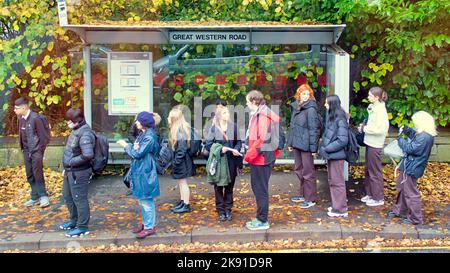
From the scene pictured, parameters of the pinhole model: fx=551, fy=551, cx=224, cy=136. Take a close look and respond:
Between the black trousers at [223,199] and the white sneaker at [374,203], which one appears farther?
the white sneaker at [374,203]

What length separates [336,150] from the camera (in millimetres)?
7535

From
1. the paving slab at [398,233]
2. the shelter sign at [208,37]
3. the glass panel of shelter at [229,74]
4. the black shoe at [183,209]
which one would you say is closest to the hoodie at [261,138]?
the black shoe at [183,209]

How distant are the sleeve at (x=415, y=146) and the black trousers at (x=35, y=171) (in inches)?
210

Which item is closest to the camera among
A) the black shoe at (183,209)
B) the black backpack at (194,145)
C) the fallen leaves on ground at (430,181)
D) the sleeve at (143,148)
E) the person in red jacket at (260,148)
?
the sleeve at (143,148)

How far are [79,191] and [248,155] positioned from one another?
219cm

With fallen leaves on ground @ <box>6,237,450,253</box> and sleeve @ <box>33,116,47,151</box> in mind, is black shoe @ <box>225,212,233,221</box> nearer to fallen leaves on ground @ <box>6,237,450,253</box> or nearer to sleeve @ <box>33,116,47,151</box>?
fallen leaves on ground @ <box>6,237,450,253</box>

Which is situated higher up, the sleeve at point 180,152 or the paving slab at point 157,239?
the sleeve at point 180,152

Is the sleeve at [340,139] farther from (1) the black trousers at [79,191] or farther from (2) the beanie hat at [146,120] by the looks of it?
(1) the black trousers at [79,191]

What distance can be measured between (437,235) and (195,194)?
12.6ft

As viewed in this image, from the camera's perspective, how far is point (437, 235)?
6965mm

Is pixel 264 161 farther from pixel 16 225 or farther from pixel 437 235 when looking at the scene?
pixel 16 225

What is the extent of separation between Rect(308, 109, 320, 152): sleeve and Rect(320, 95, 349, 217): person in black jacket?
33 cm

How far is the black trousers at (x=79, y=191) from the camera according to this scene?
22.9 feet

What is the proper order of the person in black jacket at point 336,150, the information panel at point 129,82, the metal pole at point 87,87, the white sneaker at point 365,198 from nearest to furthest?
the person in black jacket at point 336,150, the white sneaker at point 365,198, the metal pole at point 87,87, the information panel at point 129,82
